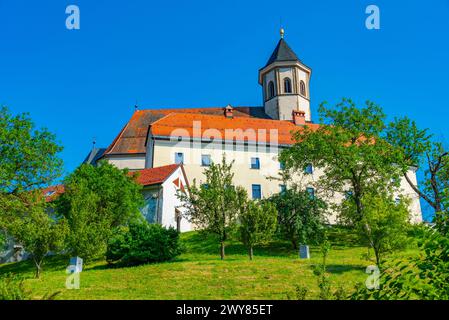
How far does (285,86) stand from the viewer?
200 feet

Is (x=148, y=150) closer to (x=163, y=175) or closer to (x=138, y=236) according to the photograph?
(x=163, y=175)

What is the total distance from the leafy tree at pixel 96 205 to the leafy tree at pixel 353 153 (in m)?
11.6

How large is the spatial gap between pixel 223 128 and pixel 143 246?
27.1 metres

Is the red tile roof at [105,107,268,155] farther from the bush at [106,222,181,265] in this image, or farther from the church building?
the bush at [106,222,181,265]

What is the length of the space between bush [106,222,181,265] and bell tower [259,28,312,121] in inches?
1515

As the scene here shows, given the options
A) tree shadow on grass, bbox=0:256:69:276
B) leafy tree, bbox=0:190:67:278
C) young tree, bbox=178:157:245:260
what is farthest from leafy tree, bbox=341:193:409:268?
tree shadow on grass, bbox=0:256:69:276

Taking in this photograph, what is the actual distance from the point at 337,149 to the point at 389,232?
1297 centimetres

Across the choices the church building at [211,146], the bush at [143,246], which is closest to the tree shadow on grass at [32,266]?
the bush at [143,246]

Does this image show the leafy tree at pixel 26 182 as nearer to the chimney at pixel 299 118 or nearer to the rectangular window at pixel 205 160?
the rectangular window at pixel 205 160

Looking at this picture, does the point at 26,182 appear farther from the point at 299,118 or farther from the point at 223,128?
the point at 299,118

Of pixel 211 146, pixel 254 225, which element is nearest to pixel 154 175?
pixel 211 146

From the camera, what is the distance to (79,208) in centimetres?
2555

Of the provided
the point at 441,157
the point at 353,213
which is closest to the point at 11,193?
the point at 353,213

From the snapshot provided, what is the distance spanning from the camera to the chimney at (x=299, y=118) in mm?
54425
